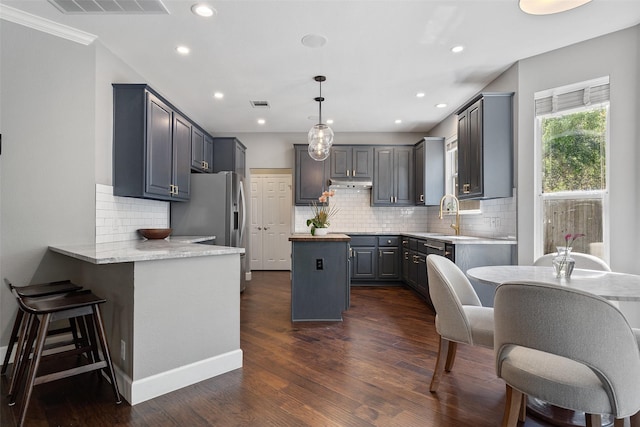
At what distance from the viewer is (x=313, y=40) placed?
9.69 ft

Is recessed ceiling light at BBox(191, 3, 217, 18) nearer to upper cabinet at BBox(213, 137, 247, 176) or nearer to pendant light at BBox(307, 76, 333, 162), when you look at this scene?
pendant light at BBox(307, 76, 333, 162)

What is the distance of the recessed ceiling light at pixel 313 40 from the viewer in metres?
2.89

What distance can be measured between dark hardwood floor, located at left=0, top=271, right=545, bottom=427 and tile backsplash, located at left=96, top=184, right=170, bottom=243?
1.34 meters

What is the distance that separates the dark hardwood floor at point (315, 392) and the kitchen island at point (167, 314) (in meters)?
0.12

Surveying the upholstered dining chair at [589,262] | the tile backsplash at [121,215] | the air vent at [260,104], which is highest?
the air vent at [260,104]

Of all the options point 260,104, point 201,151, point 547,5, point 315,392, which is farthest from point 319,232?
point 547,5

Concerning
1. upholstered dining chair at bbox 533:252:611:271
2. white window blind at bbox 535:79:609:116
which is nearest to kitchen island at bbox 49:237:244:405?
upholstered dining chair at bbox 533:252:611:271

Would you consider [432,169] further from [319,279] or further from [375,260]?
[319,279]

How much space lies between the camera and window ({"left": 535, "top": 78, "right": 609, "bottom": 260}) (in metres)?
2.93

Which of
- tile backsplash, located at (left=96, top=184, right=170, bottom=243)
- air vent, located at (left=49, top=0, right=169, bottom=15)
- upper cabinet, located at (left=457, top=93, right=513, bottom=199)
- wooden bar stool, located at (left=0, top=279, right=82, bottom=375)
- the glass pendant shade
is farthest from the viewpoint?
the glass pendant shade

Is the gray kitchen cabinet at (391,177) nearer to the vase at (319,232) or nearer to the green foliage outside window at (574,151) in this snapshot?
the vase at (319,232)

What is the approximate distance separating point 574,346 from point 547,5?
2.35 m

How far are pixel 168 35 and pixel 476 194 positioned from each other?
11.4 feet

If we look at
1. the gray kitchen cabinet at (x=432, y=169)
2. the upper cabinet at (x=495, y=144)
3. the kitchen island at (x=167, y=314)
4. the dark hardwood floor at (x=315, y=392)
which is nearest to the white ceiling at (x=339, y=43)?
the upper cabinet at (x=495, y=144)
